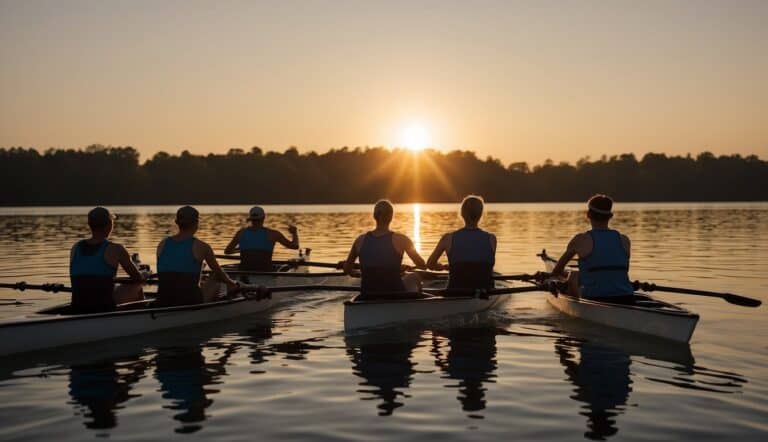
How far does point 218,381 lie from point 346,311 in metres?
3.25

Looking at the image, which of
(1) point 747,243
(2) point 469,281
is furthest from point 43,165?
(2) point 469,281

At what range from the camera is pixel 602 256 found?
11625 millimetres

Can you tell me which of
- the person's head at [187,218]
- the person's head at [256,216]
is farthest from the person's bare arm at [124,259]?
the person's head at [256,216]

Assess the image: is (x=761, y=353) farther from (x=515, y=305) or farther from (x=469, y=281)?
(x=515, y=305)

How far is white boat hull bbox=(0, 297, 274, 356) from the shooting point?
32.8ft

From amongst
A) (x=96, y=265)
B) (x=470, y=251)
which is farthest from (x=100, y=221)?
(x=470, y=251)

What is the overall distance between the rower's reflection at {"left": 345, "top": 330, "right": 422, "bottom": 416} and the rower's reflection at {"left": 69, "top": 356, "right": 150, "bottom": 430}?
2.68m

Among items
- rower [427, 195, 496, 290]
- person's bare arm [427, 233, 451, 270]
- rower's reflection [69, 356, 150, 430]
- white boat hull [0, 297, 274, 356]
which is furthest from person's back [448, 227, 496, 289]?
rower's reflection [69, 356, 150, 430]

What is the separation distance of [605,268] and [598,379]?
3293 millimetres

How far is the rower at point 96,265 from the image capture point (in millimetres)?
10562

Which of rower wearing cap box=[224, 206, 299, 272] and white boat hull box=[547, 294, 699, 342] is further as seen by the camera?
rower wearing cap box=[224, 206, 299, 272]

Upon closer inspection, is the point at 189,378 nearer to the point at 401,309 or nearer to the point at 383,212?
the point at 383,212

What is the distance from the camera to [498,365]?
9703 millimetres

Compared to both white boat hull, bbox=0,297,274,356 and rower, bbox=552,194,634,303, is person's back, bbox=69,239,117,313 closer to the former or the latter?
white boat hull, bbox=0,297,274,356
